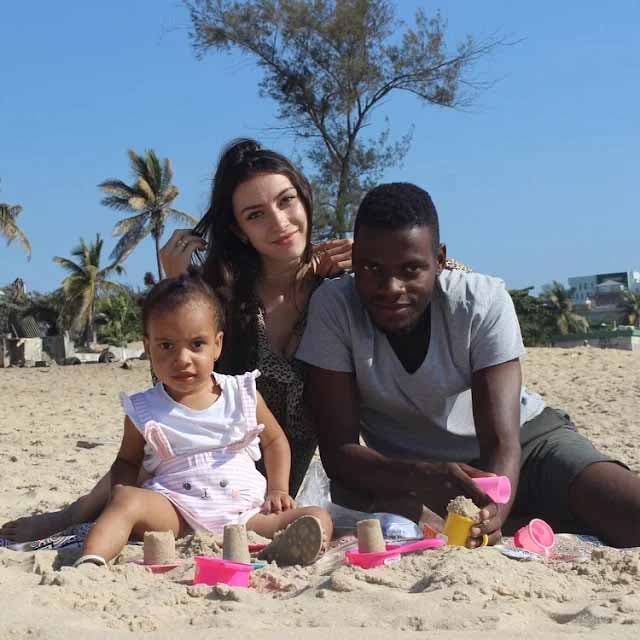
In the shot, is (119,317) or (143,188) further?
(119,317)

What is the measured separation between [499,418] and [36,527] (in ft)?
6.22

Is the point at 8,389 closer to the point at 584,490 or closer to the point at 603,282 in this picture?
the point at 584,490

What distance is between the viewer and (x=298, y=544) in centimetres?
282

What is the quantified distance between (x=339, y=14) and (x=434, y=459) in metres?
15.8

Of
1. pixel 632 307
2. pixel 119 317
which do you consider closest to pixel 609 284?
pixel 632 307

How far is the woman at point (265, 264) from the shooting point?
3.79 metres

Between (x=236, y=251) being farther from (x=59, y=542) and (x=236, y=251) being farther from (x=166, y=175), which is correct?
(x=166, y=175)

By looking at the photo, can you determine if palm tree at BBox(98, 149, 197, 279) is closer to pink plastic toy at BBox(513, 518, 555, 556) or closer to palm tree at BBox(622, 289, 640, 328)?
pink plastic toy at BBox(513, 518, 555, 556)

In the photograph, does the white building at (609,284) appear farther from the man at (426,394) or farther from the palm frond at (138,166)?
the man at (426,394)

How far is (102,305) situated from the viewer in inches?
1704

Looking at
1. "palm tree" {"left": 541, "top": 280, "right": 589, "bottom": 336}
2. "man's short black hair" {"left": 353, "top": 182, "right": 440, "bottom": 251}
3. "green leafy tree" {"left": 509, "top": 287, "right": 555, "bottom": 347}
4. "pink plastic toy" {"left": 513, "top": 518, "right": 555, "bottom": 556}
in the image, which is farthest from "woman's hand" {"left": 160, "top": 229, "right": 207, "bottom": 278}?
"palm tree" {"left": 541, "top": 280, "right": 589, "bottom": 336}

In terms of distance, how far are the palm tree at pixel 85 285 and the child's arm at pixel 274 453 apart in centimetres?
3869

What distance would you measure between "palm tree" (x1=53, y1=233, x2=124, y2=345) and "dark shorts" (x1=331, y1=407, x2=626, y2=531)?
38.9 metres

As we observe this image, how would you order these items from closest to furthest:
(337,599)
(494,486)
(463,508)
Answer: (337,599) → (463,508) → (494,486)
